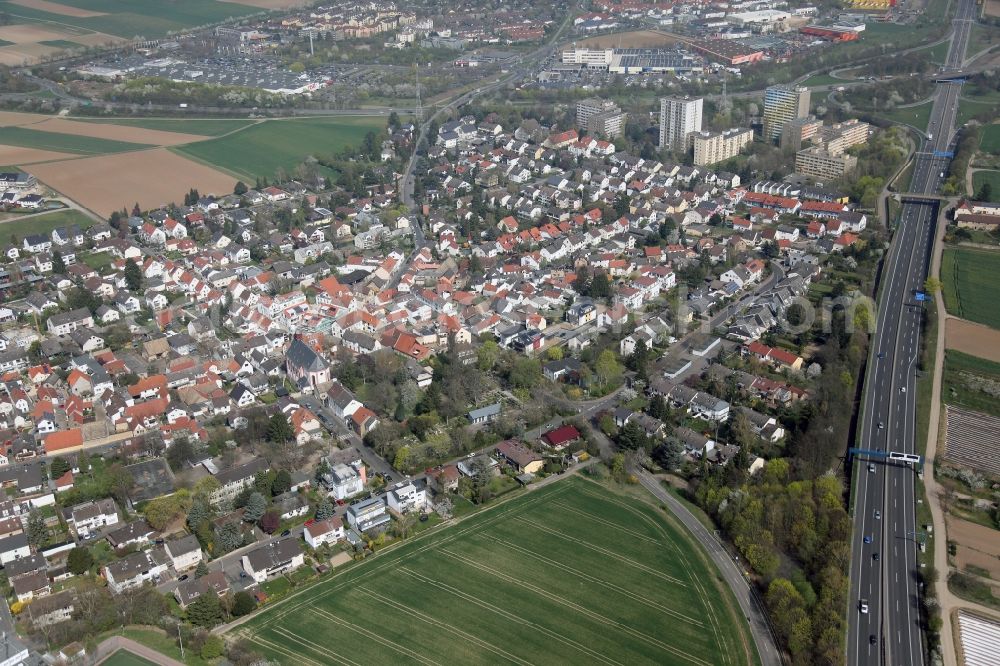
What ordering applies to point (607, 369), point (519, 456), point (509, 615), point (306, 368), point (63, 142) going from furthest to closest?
point (63, 142) → point (306, 368) → point (607, 369) → point (519, 456) → point (509, 615)

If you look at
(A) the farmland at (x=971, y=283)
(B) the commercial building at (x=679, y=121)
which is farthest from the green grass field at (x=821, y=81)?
(A) the farmland at (x=971, y=283)

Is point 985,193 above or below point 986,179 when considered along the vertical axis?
above

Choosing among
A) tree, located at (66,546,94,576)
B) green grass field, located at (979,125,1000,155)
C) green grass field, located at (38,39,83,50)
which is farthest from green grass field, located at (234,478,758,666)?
green grass field, located at (38,39,83,50)

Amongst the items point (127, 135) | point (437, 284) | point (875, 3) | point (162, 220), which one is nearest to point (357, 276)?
point (437, 284)

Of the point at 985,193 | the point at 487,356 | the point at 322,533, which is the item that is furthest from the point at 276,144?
the point at 985,193

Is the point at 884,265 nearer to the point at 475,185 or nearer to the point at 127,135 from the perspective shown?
the point at 475,185

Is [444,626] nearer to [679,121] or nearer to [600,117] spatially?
[679,121]
